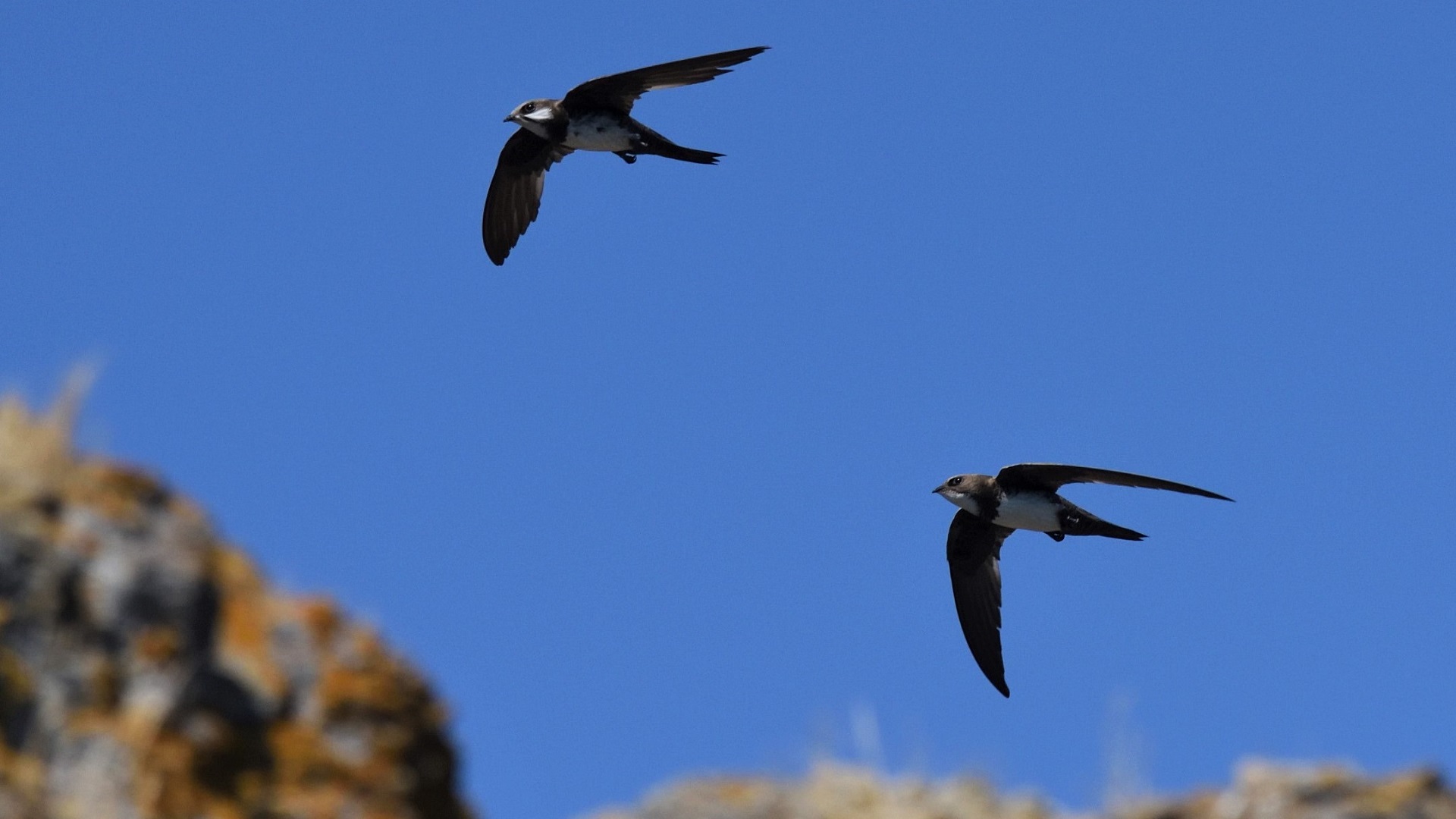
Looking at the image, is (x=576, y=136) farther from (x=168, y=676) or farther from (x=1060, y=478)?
(x=168, y=676)

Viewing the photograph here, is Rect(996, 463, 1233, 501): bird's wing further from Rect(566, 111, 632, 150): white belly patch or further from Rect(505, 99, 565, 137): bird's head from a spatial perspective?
Rect(505, 99, 565, 137): bird's head

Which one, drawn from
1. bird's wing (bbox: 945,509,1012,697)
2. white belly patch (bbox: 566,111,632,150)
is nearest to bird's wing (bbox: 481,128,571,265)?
white belly patch (bbox: 566,111,632,150)

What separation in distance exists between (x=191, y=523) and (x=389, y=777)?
1.43 meters

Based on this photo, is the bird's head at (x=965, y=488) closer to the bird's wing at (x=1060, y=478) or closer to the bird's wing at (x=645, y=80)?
the bird's wing at (x=1060, y=478)

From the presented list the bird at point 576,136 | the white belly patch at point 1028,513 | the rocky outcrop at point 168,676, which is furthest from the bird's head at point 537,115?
the rocky outcrop at point 168,676

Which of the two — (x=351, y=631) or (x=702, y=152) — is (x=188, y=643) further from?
(x=702, y=152)

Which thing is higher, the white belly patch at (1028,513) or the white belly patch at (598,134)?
the white belly patch at (598,134)

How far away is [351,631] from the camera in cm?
880

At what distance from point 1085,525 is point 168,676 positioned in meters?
4.55

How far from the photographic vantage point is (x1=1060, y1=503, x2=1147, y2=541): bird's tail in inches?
401

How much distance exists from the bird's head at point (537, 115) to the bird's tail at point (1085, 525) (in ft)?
11.7

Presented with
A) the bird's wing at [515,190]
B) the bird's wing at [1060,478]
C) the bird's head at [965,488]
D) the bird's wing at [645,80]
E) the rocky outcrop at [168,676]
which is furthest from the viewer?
the bird's wing at [515,190]

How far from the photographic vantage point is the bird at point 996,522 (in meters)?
9.95

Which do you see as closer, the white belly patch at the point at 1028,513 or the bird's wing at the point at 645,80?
the bird's wing at the point at 645,80
